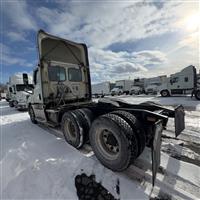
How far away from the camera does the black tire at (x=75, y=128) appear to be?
3.62 meters

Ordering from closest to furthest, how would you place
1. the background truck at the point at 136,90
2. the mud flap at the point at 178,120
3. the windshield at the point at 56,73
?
the mud flap at the point at 178,120
the windshield at the point at 56,73
the background truck at the point at 136,90

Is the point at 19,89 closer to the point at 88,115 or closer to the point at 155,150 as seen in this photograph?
the point at 88,115

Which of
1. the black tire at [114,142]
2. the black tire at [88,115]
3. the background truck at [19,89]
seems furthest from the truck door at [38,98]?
the background truck at [19,89]

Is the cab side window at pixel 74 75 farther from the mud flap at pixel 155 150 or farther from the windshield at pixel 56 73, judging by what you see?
the mud flap at pixel 155 150

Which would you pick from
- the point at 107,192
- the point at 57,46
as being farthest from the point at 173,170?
the point at 57,46

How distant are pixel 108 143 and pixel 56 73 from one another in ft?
12.5

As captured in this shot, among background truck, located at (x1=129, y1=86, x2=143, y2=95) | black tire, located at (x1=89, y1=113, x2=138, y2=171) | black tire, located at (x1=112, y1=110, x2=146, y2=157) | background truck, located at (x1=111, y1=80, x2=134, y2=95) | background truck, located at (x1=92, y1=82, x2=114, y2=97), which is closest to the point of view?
black tire, located at (x1=89, y1=113, x2=138, y2=171)

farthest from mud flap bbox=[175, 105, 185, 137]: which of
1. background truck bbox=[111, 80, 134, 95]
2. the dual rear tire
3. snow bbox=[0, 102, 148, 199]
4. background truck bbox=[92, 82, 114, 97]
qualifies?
background truck bbox=[92, 82, 114, 97]

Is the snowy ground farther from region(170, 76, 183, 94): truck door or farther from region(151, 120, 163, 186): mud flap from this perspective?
region(170, 76, 183, 94): truck door

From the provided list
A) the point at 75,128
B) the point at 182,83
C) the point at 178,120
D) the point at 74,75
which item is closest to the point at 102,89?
the point at 182,83

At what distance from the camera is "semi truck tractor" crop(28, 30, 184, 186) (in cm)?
258

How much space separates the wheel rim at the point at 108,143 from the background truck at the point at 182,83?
16.1 meters

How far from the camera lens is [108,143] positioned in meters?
2.99

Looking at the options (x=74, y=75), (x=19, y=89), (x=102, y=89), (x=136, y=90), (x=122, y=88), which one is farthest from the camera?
(x=102, y=89)
